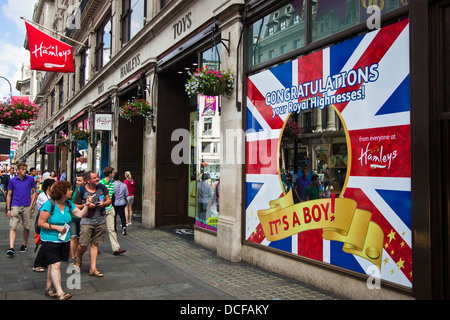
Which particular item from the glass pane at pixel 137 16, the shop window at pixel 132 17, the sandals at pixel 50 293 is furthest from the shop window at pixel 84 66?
the sandals at pixel 50 293

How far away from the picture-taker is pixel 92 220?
636 cm

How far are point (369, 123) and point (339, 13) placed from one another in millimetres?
1866

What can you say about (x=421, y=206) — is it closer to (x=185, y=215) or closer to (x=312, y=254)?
(x=312, y=254)

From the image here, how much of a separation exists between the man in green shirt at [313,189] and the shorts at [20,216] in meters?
6.39

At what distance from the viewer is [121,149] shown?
15555 millimetres

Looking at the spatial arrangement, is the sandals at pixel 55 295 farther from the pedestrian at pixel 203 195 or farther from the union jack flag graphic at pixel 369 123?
the pedestrian at pixel 203 195

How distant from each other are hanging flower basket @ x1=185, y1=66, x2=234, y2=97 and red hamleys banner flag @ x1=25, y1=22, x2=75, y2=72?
32.3 feet

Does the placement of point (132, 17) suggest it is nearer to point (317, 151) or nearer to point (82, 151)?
point (82, 151)

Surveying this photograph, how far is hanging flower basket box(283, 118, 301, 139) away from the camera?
6.26 meters

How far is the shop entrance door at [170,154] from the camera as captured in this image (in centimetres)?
1176

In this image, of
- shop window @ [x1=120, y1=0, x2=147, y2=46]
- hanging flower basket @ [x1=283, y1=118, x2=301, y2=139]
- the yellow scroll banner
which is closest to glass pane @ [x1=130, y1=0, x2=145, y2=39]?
shop window @ [x1=120, y1=0, x2=147, y2=46]

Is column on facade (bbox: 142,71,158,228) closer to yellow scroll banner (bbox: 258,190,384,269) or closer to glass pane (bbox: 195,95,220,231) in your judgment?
glass pane (bbox: 195,95,220,231)

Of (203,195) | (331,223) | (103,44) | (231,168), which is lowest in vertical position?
(331,223)

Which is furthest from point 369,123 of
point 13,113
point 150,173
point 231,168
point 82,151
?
point 82,151
